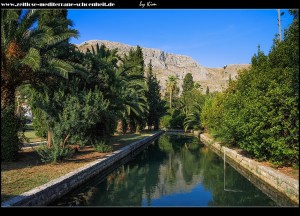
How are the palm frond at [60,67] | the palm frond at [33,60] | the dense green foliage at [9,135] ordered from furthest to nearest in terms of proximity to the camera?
the palm frond at [60,67] < the dense green foliage at [9,135] < the palm frond at [33,60]

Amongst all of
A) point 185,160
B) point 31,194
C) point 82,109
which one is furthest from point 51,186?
point 185,160

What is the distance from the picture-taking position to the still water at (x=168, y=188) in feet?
38.1

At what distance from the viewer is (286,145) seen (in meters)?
13.3

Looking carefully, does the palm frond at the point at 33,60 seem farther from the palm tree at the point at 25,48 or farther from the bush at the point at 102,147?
the bush at the point at 102,147

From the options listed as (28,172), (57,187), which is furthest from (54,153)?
(57,187)

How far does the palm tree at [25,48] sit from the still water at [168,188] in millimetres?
5924

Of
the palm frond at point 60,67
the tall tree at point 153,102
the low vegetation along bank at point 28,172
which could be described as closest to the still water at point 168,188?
the low vegetation along bank at point 28,172

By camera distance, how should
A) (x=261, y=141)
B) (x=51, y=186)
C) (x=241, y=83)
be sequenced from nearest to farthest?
(x=51, y=186), (x=261, y=141), (x=241, y=83)

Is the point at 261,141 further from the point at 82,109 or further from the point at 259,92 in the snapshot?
the point at 82,109

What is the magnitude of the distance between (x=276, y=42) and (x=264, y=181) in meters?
9.10

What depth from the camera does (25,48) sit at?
1445 centimetres

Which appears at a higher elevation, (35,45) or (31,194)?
(35,45)

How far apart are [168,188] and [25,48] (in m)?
9.74

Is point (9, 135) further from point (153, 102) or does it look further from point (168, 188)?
point (153, 102)
